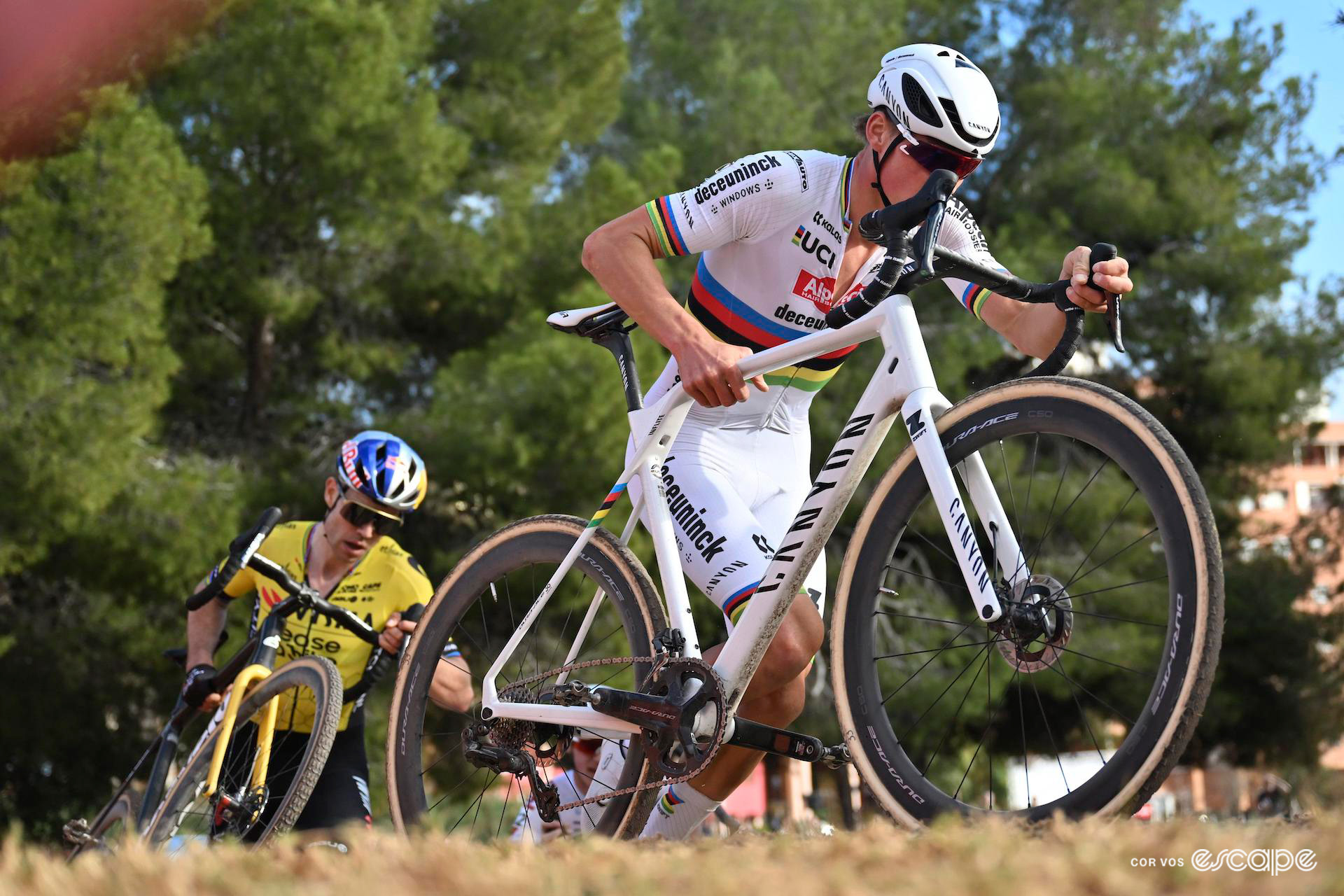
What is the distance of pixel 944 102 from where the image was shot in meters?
3.58

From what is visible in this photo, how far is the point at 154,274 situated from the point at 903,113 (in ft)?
38.2

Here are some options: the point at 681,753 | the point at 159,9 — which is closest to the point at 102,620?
the point at 159,9

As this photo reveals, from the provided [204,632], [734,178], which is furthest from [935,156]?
[204,632]

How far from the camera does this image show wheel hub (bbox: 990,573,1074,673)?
9.23ft

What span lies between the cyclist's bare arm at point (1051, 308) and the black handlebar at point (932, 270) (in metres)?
0.02

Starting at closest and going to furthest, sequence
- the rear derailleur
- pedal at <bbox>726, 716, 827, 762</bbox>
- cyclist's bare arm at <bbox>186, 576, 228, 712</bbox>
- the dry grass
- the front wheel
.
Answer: the dry grass < the front wheel < pedal at <bbox>726, 716, 827, 762</bbox> < the rear derailleur < cyclist's bare arm at <bbox>186, 576, 228, 712</bbox>

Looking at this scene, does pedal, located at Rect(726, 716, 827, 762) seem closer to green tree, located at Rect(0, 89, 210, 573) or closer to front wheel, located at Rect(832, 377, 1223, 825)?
front wheel, located at Rect(832, 377, 1223, 825)

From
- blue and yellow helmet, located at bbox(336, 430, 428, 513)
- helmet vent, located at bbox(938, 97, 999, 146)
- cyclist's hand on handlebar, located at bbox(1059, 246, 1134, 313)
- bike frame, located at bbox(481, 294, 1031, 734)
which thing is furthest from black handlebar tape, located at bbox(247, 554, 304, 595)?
cyclist's hand on handlebar, located at bbox(1059, 246, 1134, 313)

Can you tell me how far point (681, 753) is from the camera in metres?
3.46

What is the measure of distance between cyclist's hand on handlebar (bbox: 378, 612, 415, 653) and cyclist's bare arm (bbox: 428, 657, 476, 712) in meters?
0.25

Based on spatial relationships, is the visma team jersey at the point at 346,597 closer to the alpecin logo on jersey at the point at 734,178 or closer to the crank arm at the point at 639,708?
the crank arm at the point at 639,708

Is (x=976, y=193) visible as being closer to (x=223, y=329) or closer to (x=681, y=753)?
(x=223, y=329)

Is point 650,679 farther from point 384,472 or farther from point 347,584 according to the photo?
point 347,584

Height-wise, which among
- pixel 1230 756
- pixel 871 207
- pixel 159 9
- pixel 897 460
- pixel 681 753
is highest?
pixel 159 9
